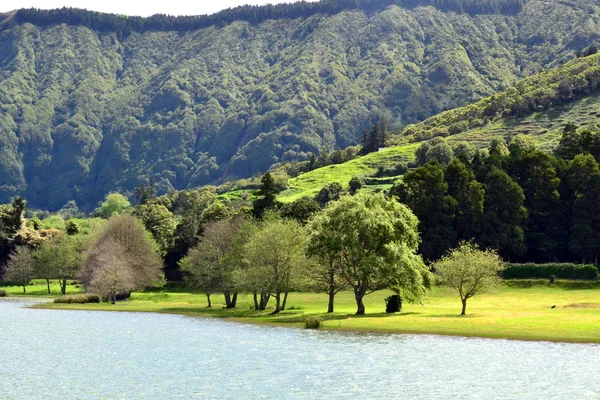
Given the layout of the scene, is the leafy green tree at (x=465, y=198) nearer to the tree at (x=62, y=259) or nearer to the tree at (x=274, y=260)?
the tree at (x=274, y=260)

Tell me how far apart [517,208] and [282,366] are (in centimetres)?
9190

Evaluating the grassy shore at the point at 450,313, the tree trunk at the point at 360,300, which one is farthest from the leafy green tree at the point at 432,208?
the tree trunk at the point at 360,300

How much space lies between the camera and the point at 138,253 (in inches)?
5576

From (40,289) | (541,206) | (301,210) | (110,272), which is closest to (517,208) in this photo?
(541,206)

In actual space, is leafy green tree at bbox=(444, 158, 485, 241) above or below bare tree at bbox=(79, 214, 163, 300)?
above

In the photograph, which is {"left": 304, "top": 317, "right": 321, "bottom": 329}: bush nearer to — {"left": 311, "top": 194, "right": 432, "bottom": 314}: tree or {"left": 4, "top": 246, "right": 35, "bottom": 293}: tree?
{"left": 311, "top": 194, "right": 432, "bottom": 314}: tree

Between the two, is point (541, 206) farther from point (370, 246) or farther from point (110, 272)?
point (110, 272)

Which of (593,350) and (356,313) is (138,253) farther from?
(593,350)

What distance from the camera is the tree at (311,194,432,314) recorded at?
9325 centimetres

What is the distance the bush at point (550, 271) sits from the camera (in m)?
127

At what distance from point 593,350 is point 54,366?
41867 millimetres

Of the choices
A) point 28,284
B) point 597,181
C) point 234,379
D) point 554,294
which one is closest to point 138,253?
point 28,284

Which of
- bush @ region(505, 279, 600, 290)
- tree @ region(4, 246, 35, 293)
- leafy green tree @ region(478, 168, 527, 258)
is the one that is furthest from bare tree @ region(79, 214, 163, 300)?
bush @ region(505, 279, 600, 290)

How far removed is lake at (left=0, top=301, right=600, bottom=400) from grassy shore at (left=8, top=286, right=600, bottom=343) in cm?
421
